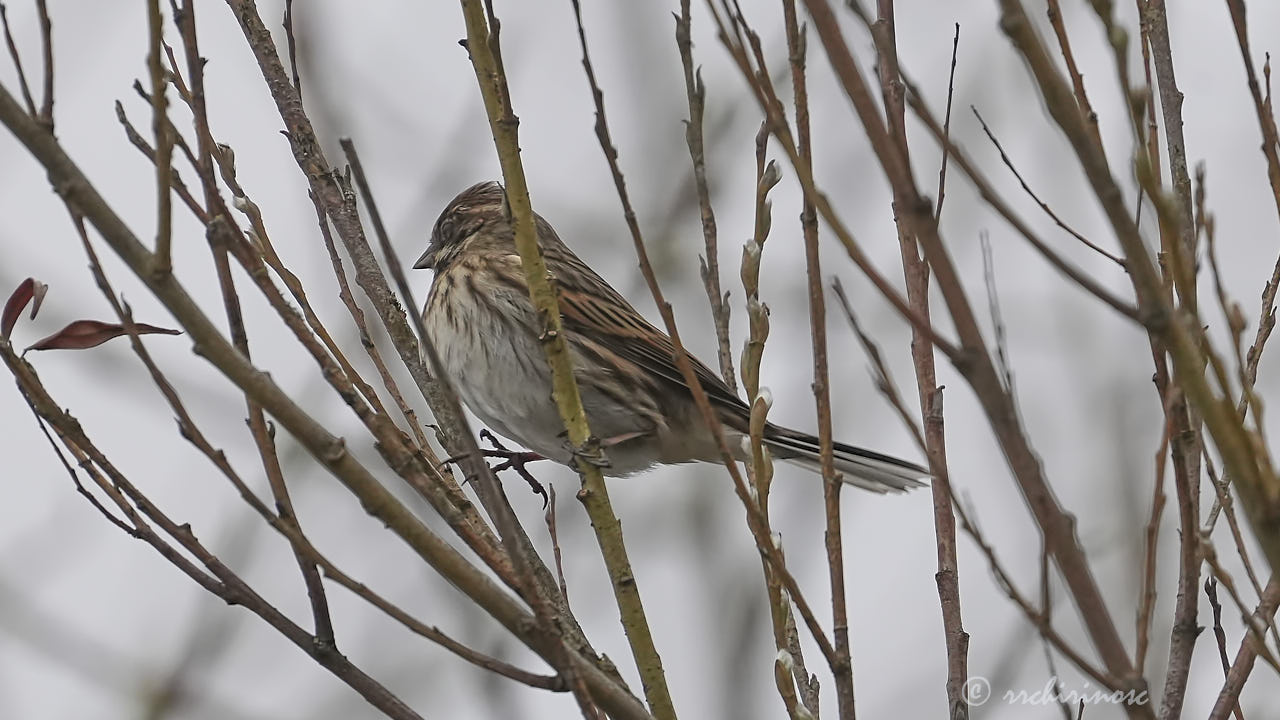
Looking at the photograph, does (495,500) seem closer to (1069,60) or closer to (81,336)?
(81,336)

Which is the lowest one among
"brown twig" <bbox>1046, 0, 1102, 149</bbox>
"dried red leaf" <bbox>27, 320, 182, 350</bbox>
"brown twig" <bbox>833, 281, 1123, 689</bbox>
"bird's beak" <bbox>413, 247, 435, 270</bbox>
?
"brown twig" <bbox>833, 281, 1123, 689</bbox>

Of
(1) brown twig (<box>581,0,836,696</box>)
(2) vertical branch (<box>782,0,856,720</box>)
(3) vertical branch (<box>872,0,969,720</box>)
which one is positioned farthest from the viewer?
(3) vertical branch (<box>872,0,969,720</box>)

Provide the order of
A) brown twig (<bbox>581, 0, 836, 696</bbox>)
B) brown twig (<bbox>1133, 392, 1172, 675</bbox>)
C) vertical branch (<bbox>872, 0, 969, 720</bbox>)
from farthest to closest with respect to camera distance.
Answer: vertical branch (<bbox>872, 0, 969, 720</bbox>), brown twig (<bbox>581, 0, 836, 696</bbox>), brown twig (<bbox>1133, 392, 1172, 675</bbox>)

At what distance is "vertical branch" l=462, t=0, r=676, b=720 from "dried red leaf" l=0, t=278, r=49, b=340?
3.23 feet

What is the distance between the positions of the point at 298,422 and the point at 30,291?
91 centimetres

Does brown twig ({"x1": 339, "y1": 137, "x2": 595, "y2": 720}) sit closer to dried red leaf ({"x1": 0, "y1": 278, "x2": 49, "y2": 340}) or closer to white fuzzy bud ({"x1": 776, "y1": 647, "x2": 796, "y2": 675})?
white fuzzy bud ({"x1": 776, "y1": 647, "x2": 796, "y2": 675})

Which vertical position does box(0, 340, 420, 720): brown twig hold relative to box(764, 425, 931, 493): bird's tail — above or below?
below

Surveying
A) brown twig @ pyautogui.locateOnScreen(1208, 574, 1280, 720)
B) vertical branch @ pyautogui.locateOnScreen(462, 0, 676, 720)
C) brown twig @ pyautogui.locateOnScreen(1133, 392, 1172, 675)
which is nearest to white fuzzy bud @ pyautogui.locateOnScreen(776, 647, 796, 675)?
vertical branch @ pyautogui.locateOnScreen(462, 0, 676, 720)

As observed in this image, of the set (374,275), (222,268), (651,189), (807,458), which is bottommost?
(222,268)

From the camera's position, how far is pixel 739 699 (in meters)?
5.57

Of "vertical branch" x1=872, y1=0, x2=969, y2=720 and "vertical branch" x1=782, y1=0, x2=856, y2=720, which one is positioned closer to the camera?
"vertical branch" x1=782, y1=0, x2=856, y2=720

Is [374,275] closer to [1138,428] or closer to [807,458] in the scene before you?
[807,458]

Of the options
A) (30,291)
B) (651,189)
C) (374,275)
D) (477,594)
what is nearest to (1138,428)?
(651,189)

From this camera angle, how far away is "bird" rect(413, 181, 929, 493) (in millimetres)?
5305
